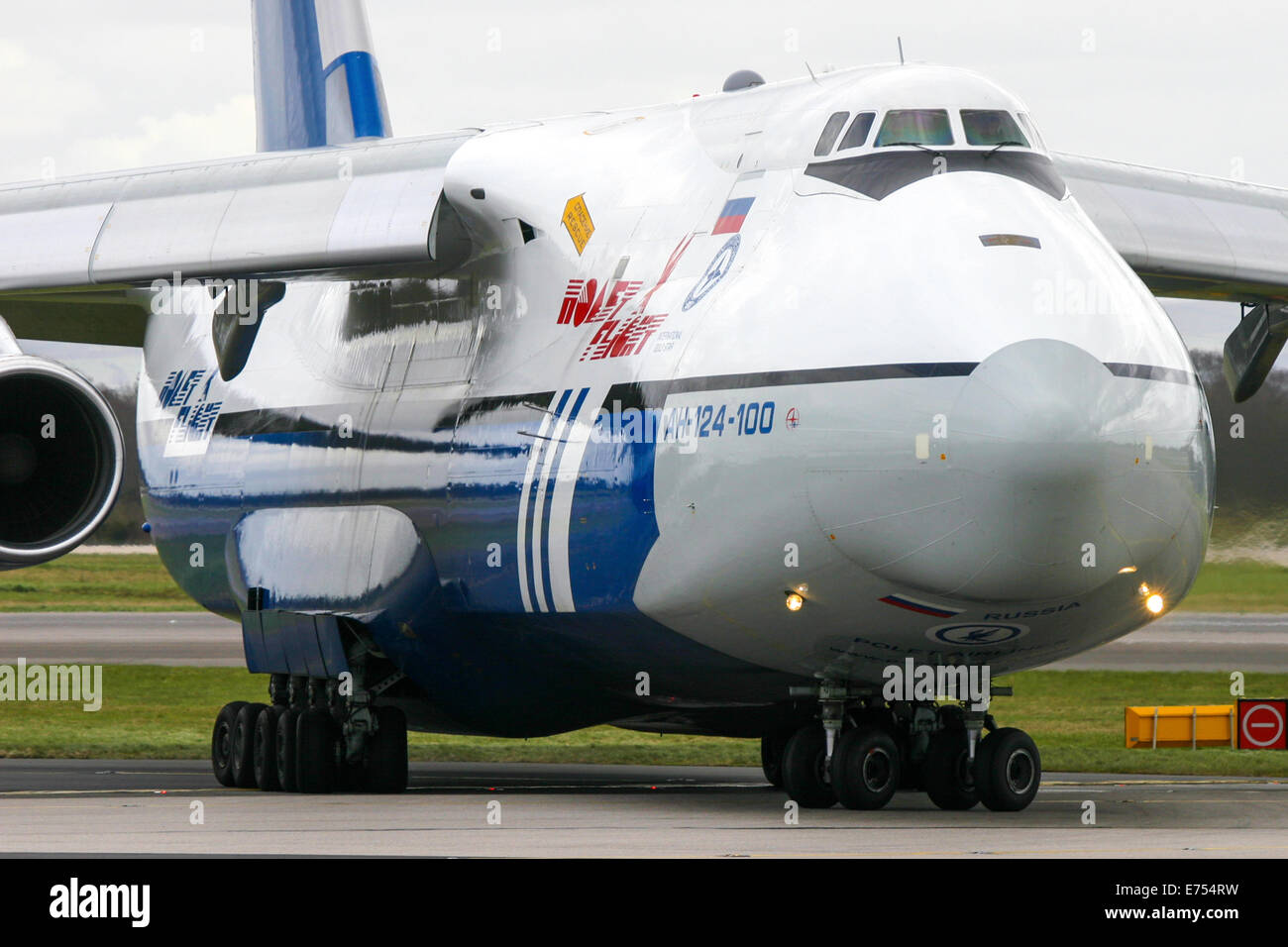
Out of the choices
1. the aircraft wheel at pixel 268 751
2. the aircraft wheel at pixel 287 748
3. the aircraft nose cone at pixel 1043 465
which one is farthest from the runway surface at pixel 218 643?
the aircraft nose cone at pixel 1043 465

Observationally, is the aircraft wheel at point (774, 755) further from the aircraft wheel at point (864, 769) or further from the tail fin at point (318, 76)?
the tail fin at point (318, 76)

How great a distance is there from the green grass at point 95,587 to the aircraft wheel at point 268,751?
34412mm

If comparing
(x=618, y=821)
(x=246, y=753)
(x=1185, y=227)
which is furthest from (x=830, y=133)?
(x=246, y=753)

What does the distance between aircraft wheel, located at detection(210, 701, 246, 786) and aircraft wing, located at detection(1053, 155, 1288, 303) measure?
8031 mm

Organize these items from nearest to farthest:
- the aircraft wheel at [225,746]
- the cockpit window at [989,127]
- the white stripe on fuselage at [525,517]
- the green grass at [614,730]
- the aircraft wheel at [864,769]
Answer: the aircraft wheel at [864,769]
the cockpit window at [989,127]
the white stripe on fuselage at [525,517]
the aircraft wheel at [225,746]
the green grass at [614,730]

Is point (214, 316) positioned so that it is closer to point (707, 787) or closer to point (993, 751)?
point (707, 787)

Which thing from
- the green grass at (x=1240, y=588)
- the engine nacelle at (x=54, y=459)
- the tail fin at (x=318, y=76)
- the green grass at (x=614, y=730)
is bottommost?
the green grass at (x=614, y=730)

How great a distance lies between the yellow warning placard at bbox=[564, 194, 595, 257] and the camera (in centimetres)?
1574

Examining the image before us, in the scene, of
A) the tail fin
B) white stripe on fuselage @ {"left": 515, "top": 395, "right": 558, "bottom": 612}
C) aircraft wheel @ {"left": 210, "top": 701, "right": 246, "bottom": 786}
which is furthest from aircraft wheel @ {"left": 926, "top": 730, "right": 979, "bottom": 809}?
the tail fin

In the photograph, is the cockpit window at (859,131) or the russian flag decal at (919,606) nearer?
the russian flag decal at (919,606)

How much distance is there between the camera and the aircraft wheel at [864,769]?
46.1 feet

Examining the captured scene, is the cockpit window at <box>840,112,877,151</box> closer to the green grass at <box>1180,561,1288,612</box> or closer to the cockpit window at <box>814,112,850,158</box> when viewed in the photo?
the cockpit window at <box>814,112,850,158</box>
